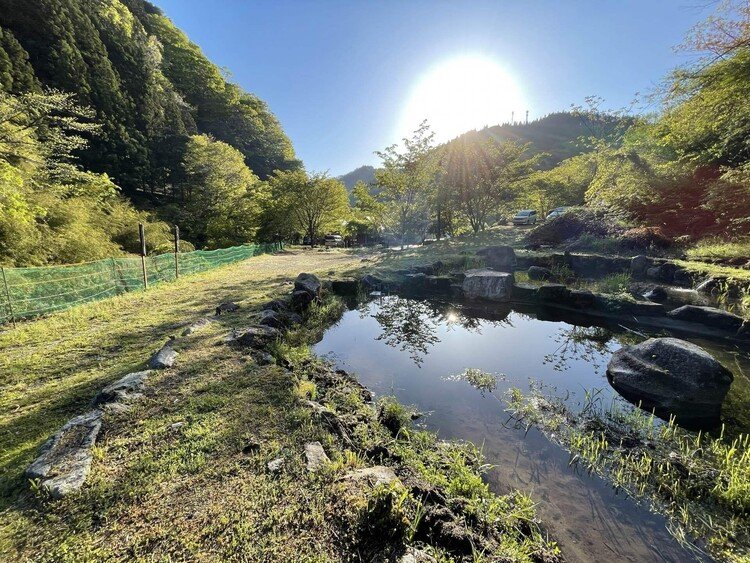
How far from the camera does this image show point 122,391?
10.3ft

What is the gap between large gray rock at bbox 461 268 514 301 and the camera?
9.27 metres

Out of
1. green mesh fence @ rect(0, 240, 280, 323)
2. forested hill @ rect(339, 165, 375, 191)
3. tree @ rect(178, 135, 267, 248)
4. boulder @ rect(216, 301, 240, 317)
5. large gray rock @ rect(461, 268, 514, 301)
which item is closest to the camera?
green mesh fence @ rect(0, 240, 280, 323)

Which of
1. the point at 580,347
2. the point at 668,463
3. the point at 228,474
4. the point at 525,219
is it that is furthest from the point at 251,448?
the point at 525,219

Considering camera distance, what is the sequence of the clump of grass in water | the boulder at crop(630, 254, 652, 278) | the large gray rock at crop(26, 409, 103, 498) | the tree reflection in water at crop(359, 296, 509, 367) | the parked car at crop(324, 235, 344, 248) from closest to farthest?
the large gray rock at crop(26, 409, 103, 498) → the clump of grass in water → the tree reflection in water at crop(359, 296, 509, 367) → the boulder at crop(630, 254, 652, 278) → the parked car at crop(324, 235, 344, 248)

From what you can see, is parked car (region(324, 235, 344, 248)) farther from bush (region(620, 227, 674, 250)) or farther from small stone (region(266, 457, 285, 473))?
small stone (region(266, 457, 285, 473))

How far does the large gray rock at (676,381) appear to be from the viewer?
379cm

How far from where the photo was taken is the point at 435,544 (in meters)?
1.89

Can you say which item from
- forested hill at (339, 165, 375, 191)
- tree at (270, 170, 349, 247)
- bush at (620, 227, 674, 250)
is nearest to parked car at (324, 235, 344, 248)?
tree at (270, 170, 349, 247)

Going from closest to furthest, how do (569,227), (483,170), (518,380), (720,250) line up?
(518,380)
(720,250)
(569,227)
(483,170)

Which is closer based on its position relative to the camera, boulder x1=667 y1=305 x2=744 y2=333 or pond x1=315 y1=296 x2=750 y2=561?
pond x1=315 y1=296 x2=750 y2=561

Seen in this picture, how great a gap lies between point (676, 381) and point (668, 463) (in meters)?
1.55

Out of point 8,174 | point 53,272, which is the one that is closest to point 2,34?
point 8,174

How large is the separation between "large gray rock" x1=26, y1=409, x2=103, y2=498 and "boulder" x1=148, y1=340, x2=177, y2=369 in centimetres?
118

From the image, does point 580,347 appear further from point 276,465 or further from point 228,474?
point 228,474
